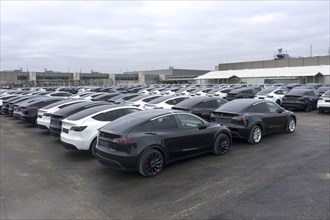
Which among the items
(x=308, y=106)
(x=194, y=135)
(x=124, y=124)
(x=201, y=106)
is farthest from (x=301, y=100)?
(x=124, y=124)

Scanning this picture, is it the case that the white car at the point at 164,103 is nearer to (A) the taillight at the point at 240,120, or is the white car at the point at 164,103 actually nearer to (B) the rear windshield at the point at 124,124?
(A) the taillight at the point at 240,120

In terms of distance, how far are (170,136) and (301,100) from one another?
14.3m

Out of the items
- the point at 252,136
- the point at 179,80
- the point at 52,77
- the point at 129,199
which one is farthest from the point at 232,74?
the point at 129,199

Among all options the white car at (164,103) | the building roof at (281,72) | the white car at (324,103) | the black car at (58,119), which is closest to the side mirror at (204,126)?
the black car at (58,119)

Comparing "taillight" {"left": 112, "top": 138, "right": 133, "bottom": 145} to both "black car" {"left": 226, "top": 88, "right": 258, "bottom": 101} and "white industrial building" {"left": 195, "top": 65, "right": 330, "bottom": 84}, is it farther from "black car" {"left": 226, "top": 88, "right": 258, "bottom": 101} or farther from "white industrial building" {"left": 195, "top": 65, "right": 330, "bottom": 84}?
"white industrial building" {"left": 195, "top": 65, "right": 330, "bottom": 84}

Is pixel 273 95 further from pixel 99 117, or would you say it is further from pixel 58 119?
pixel 58 119

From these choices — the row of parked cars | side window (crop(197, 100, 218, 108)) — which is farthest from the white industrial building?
the row of parked cars

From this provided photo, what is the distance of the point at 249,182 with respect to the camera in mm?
6496

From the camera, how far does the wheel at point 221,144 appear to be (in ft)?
28.7

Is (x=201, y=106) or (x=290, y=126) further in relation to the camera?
(x=201, y=106)

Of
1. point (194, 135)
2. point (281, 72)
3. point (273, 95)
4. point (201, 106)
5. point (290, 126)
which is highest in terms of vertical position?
point (281, 72)

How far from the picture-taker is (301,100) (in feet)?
62.8

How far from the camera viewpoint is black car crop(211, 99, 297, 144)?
10062mm

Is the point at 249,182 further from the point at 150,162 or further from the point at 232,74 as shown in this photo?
the point at 232,74
